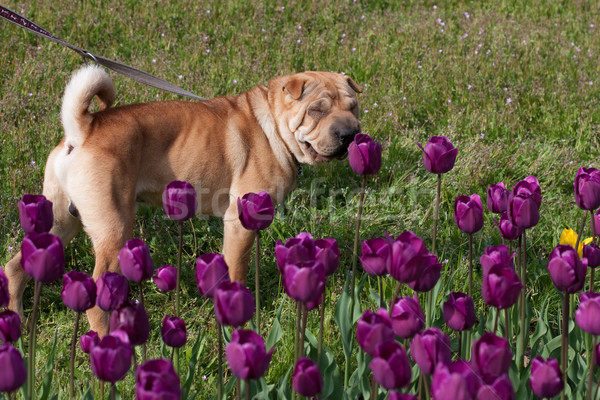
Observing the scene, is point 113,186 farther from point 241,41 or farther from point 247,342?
point 241,41

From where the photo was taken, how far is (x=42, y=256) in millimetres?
1668

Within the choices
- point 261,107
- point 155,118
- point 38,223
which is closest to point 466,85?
point 261,107

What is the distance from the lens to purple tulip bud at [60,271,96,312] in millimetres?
1738

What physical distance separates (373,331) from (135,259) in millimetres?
703

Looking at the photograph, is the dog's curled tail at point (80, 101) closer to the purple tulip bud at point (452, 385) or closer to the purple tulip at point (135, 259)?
the purple tulip at point (135, 259)

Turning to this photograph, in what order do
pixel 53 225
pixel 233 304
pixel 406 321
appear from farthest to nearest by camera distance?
pixel 53 225, pixel 406 321, pixel 233 304

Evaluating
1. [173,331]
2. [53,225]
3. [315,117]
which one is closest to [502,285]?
[173,331]

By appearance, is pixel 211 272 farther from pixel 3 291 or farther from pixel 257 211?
pixel 3 291

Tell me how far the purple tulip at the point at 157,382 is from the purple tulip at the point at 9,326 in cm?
51

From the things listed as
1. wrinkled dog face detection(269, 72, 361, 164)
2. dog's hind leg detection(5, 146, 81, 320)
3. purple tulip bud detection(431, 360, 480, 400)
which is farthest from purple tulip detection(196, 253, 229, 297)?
wrinkled dog face detection(269, 72, 361, 164)

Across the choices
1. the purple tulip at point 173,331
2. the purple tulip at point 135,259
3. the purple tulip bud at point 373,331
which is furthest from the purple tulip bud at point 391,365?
the purple tulip at point 135,259

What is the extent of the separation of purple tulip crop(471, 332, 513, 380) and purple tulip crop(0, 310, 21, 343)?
1097 millimetres

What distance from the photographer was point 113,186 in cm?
320

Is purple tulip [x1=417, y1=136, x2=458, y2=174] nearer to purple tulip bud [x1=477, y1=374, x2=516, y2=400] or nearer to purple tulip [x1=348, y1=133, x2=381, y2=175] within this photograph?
purple tulip [x1=348, y1=133, x2=381, y2=175]
